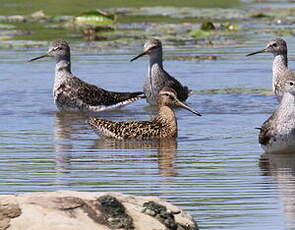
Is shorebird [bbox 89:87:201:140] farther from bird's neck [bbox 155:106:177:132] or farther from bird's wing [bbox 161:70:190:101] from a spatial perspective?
bird's wing [bbox 161:70:190:101]

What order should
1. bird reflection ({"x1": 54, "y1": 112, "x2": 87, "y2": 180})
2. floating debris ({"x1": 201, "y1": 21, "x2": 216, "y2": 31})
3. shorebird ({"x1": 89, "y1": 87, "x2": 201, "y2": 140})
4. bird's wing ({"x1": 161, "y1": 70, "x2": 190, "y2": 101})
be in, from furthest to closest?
floating debris ({"x1": 201, "y1": 21, "x2": 216, "y2": 31}) < bird's wing ({"x1": 161, "y1": 70, "x2": 190, "y2": 101}) < shorebird ({"x1": 89, "y1": 87, "x2": 201, "y2": 140}) < bird reflection ({"x1": 54, "y1": 112, "x2": 87, "y2": 180})

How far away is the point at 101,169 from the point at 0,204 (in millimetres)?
4259

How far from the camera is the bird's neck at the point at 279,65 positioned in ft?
66.1

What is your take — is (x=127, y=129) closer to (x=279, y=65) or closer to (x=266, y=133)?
(x=266, y=133)

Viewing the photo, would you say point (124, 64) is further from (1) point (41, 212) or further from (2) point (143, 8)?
(1) point (41, 212)

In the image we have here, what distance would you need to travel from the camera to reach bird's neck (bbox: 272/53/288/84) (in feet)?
66.1

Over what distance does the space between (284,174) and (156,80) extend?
8.58 m

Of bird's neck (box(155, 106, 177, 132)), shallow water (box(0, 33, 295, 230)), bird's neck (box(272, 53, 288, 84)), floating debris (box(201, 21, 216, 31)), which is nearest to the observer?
shallow water (box(0, 33, 295, 230))

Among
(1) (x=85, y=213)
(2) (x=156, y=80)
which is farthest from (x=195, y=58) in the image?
(1) (x=85, y=213)

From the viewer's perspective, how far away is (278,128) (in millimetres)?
14516

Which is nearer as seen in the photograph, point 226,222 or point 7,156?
point 226,222

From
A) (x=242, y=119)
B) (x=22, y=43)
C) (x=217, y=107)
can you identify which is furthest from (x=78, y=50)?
(x=242, y=119)

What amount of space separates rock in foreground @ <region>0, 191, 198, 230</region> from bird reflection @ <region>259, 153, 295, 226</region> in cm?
138

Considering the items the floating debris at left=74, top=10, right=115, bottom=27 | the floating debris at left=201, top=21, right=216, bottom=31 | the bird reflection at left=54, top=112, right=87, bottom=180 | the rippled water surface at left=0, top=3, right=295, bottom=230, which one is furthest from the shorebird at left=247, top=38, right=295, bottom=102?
the floating debris at left=74, top=10, right=115, bottom=27
